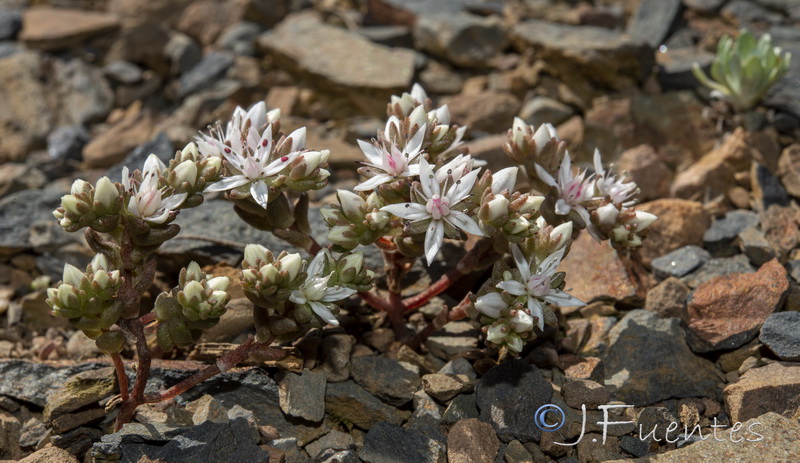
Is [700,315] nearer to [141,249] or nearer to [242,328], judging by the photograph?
[242,328]

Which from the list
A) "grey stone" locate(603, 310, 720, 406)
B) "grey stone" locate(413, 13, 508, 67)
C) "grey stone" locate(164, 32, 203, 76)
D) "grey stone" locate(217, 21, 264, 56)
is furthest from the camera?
"grey stone" locate(217, 21, 264, 56)

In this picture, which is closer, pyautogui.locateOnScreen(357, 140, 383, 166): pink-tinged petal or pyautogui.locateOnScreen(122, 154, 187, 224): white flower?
pyautogui.locateOnScreen(122, 154, 187, 224): white flower

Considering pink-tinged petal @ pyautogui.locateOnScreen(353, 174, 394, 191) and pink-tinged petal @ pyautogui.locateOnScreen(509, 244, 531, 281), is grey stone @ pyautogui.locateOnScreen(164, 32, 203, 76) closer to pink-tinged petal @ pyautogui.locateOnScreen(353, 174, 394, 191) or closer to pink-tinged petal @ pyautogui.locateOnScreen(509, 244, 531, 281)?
pink-tinged petal @ pyautogui.locateOnScreen(353, 174, 394, 191)

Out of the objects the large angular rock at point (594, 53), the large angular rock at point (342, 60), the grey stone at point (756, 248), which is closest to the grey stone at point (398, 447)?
the grey stone at point (756, 248)

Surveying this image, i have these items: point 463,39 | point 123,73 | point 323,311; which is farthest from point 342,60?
point 323,311

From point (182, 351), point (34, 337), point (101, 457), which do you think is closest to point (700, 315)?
point (182, 351)

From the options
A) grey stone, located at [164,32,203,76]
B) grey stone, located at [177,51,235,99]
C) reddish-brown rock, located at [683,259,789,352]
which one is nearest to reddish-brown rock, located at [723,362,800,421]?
reddish-brown rock, located at [683,259,789,352]
